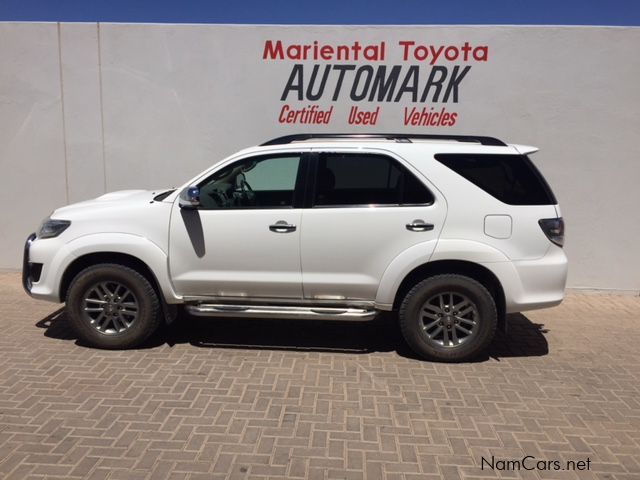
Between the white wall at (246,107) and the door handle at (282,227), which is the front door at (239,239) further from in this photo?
the white wall at (246,107)

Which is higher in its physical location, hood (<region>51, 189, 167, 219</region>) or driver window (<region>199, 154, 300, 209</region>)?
driver window (<region>199, 154, 300, 209</region>)

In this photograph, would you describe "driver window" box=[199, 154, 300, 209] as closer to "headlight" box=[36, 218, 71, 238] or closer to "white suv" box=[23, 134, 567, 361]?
"white suv" box=[23, 134, 567, 361]

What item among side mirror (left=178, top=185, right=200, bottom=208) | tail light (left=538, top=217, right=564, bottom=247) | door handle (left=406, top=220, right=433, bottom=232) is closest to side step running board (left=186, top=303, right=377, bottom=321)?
door handle (left=406, top=220, right=433, bottom=232)

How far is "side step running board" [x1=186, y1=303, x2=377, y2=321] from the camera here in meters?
4.60

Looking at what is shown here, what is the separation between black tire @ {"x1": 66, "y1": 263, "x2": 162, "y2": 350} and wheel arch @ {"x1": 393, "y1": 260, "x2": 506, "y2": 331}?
2.20 meters

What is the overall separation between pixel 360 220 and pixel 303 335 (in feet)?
4.83

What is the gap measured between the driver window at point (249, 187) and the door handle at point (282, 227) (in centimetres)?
16

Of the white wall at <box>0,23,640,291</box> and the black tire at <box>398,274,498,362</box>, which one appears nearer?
the black tire at <box>398,274,498,362</box>

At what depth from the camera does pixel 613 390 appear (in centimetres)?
426

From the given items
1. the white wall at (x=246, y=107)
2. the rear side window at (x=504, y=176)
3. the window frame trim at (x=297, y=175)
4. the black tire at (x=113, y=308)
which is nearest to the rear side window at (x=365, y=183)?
the window frame trim at (x=297, y=175)

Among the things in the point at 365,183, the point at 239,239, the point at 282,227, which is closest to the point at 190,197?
the point at 239,239

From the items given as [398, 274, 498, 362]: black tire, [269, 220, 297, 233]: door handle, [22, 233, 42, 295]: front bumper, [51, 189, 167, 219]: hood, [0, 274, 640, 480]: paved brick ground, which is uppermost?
[51, 189, 167, 219]: hood

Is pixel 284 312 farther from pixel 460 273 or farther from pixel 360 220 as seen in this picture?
pixel 460 273

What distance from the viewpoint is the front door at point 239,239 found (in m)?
4.62
